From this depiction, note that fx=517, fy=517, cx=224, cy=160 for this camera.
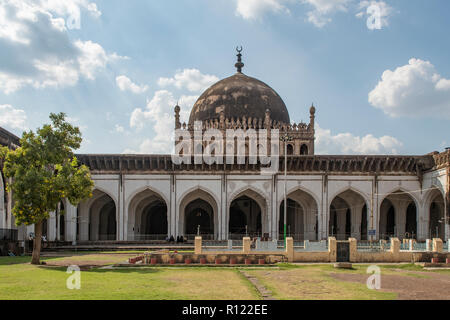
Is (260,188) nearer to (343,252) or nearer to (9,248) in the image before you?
(343,252)

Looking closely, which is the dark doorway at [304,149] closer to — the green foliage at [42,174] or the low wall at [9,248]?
the low wall at [9,248]

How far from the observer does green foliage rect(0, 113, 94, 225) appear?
19000 millimetres

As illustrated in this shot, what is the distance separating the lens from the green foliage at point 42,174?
1900 centimetres

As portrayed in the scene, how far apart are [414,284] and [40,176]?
43.0 feet

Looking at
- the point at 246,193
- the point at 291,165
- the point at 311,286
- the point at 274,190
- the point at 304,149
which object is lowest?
the point at 311,286

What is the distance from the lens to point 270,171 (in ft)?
121

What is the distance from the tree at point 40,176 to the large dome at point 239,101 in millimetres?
24312

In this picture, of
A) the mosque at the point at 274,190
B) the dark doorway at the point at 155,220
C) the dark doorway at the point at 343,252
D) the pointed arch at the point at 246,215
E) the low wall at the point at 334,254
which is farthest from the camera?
the dark doorway at the point at 155,220

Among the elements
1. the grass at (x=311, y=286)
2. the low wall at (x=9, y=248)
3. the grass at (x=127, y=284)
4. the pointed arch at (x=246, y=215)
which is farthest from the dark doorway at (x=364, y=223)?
the low wall at (x=9, y=248)

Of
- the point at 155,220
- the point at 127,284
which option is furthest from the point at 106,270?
the point at 155,220

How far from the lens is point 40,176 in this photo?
18.8m

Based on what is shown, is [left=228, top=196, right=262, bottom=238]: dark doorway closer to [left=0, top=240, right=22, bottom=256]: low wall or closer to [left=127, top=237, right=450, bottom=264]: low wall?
[left=127, top=237, right=450, bottom=264]: low wall
